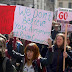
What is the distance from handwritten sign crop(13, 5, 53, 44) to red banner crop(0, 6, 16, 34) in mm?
262

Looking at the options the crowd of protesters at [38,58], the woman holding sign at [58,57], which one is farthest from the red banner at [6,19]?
the woman holding sign at [58,57]

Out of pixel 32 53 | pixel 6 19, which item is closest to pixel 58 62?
pixel 32 53

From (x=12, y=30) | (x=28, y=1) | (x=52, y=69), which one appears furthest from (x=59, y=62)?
(x=28, y=1)

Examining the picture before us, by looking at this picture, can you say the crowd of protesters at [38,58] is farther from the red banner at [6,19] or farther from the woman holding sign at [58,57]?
the red banner at [6,19]

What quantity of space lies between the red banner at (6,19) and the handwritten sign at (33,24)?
26cm

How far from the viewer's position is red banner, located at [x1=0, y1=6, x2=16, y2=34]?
14.2 feet

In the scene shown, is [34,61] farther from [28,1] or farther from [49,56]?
[28,1]

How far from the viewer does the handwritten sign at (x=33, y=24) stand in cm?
390

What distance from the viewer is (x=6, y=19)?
4.34m

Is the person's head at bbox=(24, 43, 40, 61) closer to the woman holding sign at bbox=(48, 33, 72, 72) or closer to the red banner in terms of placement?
the woman holding sign at bbox=(48, 33, 72, 72)

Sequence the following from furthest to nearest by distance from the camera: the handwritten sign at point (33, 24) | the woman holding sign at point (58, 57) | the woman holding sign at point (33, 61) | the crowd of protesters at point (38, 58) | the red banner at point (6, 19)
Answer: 1. the red banner at point (6, 19)
2. the handwritten sign at point (33, 24)
3. the woman holding sign at point (58, 57)
4. the woman holding sign at point (33, 61)
5. the crowd of protesters at point (38, 58)

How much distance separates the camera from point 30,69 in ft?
10.9

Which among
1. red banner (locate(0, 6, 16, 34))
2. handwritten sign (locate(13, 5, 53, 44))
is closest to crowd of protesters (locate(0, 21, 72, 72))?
handwritten sign (locate(13, 5, 53, 44))

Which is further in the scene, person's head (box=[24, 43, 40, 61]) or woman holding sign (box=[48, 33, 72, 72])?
woman holding sign (box=[48, 33, 72, 72])
